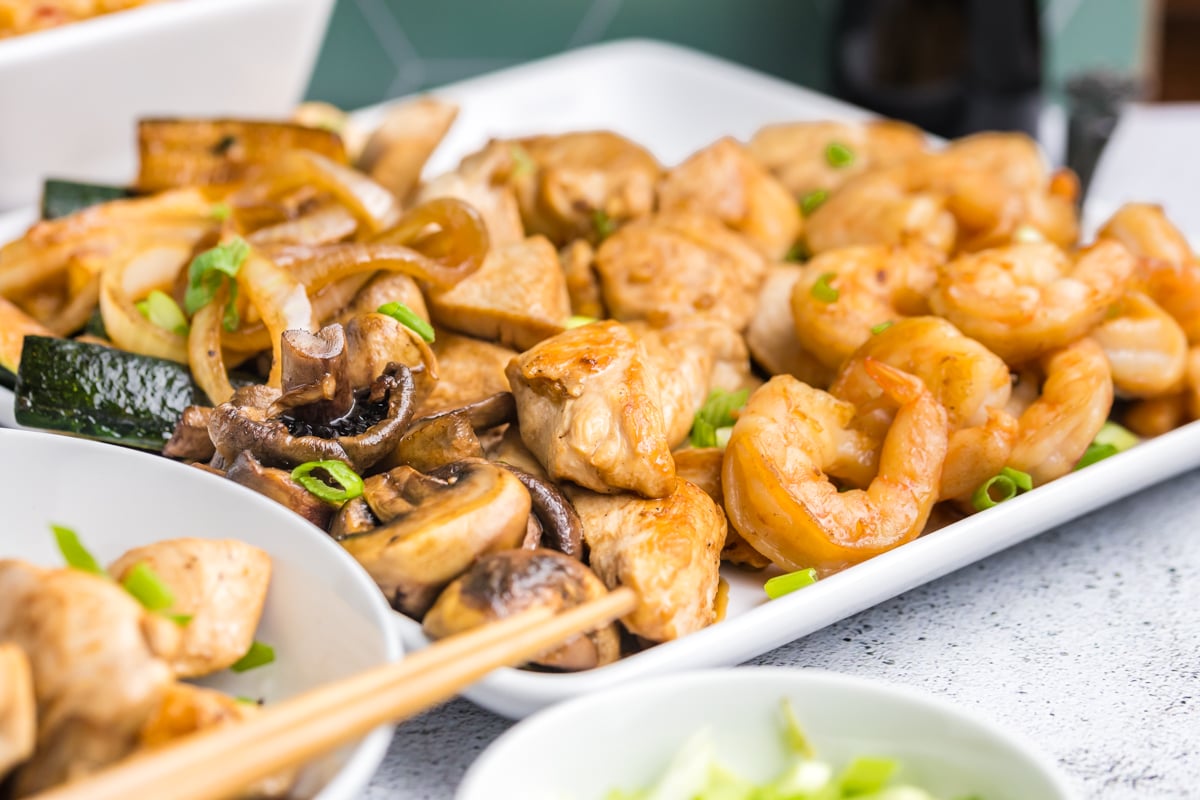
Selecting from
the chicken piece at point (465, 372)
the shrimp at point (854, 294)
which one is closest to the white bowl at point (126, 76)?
the chicken piece at point (465, 372)

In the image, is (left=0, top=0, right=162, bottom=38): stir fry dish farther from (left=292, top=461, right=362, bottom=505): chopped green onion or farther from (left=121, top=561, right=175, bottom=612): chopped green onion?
(left=121, top=561, right=175, bottom=612): chopped green onion

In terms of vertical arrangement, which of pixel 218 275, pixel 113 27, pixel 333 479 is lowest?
pixel 333 479

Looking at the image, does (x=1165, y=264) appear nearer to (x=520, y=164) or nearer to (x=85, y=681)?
(x=520, y=164)

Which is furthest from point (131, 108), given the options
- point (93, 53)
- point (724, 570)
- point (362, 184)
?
point (724, 570)

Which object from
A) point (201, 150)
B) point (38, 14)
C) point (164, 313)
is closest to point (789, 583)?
point (164, 313)

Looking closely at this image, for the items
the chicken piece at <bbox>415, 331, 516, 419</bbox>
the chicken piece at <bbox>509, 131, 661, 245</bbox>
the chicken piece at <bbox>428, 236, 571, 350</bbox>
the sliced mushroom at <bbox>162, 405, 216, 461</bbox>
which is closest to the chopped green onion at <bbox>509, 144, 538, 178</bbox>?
the chicken piece at <bbox>509, 131, 661, 245</bbox>

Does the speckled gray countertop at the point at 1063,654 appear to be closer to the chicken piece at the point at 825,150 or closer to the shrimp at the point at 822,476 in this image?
the shrimp at the point at 822,476
